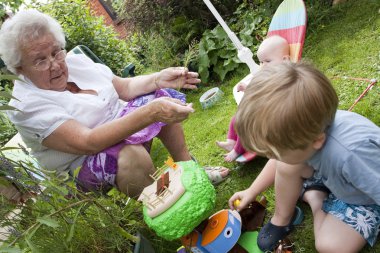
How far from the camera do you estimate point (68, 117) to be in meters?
1.85

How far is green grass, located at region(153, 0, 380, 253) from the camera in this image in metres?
2.12

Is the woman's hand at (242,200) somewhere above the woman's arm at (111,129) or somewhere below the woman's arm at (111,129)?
below

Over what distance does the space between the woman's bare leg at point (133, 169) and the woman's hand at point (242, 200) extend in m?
0.44

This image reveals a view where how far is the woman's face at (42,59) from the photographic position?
1.86 metres

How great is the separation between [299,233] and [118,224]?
0.82 m

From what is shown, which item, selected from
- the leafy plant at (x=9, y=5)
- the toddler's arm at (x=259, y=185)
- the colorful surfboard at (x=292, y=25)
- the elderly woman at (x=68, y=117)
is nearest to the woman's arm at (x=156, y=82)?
the elderly woman at (x=68, y=117)

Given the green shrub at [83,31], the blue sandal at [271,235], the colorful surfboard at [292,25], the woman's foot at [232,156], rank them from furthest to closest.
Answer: the green shrub at [83,31], the woman's foot at [232,156], the colorful surfboard at [292,25], the blue sandal at [271,235]

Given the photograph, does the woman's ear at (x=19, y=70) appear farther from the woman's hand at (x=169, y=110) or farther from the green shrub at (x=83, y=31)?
the green shrub at (x=83, y=31)

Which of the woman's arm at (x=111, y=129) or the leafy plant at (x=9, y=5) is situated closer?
the woman's arm at (x=111, y=129)

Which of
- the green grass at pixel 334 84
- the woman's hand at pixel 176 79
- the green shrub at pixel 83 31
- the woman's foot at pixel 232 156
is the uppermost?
the green shrub at pixel 83 31

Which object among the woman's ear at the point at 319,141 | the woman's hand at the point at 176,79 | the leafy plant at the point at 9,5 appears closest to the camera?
the woman's ear at the point at 319,141

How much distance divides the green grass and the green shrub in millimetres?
1353

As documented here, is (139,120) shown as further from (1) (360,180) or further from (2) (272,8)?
(2) (272,8)

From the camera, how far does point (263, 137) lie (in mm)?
1233
